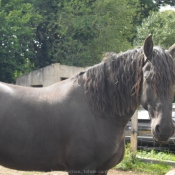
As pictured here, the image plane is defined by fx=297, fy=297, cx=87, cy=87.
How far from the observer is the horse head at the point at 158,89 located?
8.60 feet

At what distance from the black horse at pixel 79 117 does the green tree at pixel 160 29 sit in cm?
1559

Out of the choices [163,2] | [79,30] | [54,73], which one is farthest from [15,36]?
[163,2]

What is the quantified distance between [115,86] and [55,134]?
2.61ft

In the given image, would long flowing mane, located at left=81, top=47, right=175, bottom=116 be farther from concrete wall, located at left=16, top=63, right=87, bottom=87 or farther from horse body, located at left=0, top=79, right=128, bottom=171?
concrete wall, located at left=16, top=63, right=87, bottom=87

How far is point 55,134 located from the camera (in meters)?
3.04

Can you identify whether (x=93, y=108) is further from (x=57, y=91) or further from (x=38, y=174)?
(x=38, y=174)

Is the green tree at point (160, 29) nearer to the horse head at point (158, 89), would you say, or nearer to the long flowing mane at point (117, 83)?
the long flowing mane at point (117, 83)

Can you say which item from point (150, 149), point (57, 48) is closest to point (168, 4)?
point (57, 48)

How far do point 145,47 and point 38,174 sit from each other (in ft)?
12.9

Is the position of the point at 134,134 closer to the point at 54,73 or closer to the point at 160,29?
the point at 54,73

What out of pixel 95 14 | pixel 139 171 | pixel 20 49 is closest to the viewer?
pixel 139 171

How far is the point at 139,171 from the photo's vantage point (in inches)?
252

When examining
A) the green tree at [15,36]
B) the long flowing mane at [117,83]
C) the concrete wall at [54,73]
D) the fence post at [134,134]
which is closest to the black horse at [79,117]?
the long flowing mane at [117,83]

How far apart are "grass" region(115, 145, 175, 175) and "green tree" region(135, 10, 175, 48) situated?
12.1m
